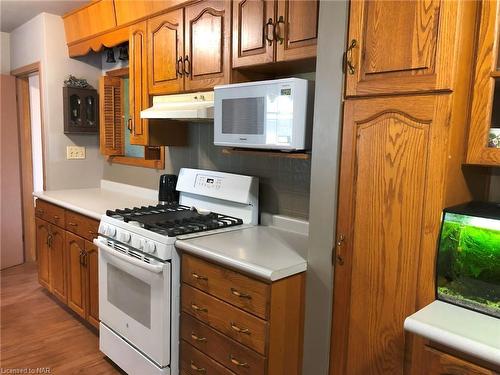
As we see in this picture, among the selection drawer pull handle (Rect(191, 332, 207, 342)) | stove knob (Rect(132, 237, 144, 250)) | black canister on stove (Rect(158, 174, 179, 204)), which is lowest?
drawer pull handle (Rect(191, 332, 207, 342))

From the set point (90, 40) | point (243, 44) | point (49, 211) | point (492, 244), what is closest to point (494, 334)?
point (492, 244)

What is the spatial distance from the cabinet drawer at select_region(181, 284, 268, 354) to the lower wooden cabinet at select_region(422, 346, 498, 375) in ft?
1.90

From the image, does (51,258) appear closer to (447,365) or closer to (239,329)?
(239,329)

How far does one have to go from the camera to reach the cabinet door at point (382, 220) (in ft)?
4.06

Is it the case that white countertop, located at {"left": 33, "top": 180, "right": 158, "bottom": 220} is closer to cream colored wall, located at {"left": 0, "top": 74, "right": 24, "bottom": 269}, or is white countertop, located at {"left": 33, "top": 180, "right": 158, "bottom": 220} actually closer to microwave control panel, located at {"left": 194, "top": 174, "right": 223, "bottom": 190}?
microwave control panel, located at {"left": 194, "top": 174, "right": 223, "bottom": 190}

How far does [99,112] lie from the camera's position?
11.8 feet

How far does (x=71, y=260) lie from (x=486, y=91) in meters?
2.72

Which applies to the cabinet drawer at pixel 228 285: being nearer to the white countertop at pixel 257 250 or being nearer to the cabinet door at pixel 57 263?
the white countertop at pixel 257 250

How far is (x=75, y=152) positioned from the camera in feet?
11.9

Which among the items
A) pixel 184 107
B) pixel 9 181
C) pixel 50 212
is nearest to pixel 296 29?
pixel 184 107

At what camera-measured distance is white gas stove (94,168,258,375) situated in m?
1.93

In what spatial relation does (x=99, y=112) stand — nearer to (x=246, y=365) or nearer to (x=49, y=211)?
(x=49, y=211)

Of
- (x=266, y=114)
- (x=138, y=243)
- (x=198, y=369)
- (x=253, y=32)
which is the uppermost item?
(x=253, y=32)

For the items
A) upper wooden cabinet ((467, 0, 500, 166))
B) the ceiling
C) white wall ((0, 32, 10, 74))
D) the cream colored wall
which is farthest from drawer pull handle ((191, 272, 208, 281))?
white wall ((0, 32, 10, 74))
